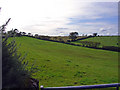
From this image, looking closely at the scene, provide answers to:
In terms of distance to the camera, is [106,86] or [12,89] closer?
[12,89]

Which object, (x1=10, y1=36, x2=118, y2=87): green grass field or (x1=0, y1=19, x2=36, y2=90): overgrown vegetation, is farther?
(x1=10, y1=36, x2=118, y2=87): green grass field

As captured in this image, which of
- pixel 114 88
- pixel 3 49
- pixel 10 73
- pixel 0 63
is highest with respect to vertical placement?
pixel 3 49

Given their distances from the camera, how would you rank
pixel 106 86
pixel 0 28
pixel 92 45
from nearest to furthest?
pixel 0 28 → pixel 106 86 → pixel 92 45

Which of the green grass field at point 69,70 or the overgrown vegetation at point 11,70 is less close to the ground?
the overgrown vegetation at point 11,70

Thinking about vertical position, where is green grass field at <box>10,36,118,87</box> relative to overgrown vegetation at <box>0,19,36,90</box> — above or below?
below

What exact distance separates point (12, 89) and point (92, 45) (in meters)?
43.1

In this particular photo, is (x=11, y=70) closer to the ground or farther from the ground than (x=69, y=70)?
farther from the ground

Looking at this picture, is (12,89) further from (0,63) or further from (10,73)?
(0,63)

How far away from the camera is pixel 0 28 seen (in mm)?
3428

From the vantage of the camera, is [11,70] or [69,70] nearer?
[11,70]

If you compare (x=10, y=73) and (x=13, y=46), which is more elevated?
(x=13, y=46)

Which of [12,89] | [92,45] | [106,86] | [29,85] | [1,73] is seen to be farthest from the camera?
[92,45]

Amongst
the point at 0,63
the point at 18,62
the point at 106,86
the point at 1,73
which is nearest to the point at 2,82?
the point at 1,73

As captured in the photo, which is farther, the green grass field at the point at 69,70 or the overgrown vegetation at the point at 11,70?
the green grass field at the point at 69,70
